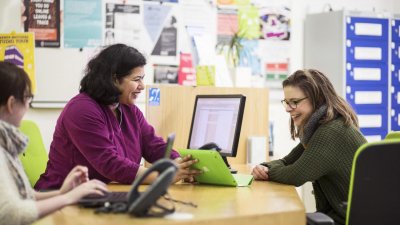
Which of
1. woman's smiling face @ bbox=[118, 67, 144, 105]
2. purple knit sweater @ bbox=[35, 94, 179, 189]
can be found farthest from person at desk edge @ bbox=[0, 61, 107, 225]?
woman's smiling face @ bbox=[118, 67, 144, 105]

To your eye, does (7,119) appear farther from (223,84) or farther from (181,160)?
(223,84)

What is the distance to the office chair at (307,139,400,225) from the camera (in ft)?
5.92

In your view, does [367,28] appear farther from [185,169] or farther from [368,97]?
[185,169]

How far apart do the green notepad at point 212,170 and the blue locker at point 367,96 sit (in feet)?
7.72

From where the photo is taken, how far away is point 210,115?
265 cm

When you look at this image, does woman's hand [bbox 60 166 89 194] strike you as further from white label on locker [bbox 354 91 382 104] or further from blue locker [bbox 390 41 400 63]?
blue locker [bbox 390 41 400 63]

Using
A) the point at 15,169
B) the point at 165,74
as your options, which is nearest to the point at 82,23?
the point at 165,74

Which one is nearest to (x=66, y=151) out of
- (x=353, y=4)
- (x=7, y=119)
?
(x=7, y=119)

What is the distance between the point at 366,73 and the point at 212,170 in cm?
265

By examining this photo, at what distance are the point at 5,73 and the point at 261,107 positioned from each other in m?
2.14

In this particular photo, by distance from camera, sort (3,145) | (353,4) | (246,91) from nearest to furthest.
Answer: (3,145), (246,91), (353,4)

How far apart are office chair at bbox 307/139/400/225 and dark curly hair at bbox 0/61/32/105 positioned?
39.3 inches

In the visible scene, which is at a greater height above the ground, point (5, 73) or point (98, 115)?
point (5, 73)

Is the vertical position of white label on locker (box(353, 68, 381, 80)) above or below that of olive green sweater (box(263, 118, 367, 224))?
above
